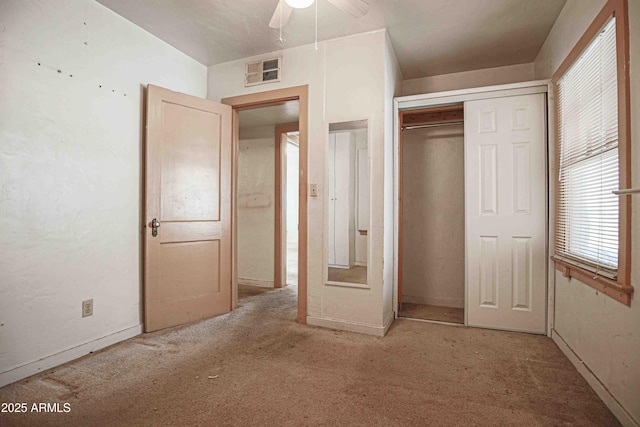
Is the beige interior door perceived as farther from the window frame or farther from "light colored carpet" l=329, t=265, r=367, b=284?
the window frame

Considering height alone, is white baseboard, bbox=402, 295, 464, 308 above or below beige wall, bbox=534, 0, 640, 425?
below

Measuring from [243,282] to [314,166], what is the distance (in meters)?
2.57

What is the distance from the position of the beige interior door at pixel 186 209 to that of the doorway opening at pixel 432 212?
77.9 inches

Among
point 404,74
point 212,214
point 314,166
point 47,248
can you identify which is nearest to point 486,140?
point 404,74

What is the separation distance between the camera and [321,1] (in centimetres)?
235

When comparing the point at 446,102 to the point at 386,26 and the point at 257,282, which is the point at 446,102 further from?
the point at 257,282

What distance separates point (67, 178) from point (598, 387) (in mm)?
3602

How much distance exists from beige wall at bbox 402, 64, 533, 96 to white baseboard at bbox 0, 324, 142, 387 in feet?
12.3

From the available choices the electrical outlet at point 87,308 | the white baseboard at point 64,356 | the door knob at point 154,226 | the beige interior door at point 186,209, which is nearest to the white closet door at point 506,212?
the beige interior door at point 186,209

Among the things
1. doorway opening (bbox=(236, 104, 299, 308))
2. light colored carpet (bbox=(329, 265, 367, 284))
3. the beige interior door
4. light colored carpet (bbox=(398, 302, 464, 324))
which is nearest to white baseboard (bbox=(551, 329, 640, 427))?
light colored carpet (bbox=(398, 302, 464, 324))

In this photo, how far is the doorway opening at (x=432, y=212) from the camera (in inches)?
142

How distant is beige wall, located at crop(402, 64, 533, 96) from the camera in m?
3.36

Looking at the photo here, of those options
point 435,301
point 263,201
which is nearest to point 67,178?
point 263,201

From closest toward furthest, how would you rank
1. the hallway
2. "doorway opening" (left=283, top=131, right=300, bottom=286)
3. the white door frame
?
1. the hallway
2. the white door frame
3. "doorway opening" (left=283, top=131, right=300, bottom=286)
